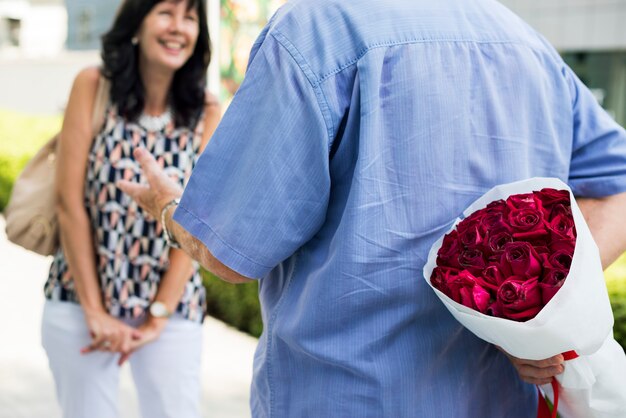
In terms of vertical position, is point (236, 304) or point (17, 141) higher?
point (236, 304)

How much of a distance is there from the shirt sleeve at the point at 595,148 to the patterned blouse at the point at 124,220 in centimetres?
132

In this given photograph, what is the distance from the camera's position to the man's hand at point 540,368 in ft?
4.87

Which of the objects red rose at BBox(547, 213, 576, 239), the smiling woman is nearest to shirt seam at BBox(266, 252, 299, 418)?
red rose at BBox(547, 213, 576, 239)

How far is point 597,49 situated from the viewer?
18062 millimetres

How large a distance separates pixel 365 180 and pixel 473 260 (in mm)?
238

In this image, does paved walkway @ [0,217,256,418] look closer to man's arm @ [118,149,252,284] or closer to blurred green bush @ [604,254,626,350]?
blurred green bush @ [604,254,626,350]

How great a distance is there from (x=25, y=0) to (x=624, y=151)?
22230mm

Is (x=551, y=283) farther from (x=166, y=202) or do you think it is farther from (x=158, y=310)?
(x=158, y=310)

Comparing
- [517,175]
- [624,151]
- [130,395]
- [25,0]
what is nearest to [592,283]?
[517,175]

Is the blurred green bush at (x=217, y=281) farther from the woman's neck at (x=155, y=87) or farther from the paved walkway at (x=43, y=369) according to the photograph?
the woman's neck at (x=155, y=87)

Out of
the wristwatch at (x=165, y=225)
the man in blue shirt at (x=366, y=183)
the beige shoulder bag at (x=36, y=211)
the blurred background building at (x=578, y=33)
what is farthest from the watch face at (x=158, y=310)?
the blurred background building at (x=578, y=33)

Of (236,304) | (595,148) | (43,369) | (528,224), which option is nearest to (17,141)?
(236,304)

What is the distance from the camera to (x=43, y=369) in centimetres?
543

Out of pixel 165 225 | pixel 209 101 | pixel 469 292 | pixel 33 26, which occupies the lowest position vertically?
pixel 33 26
